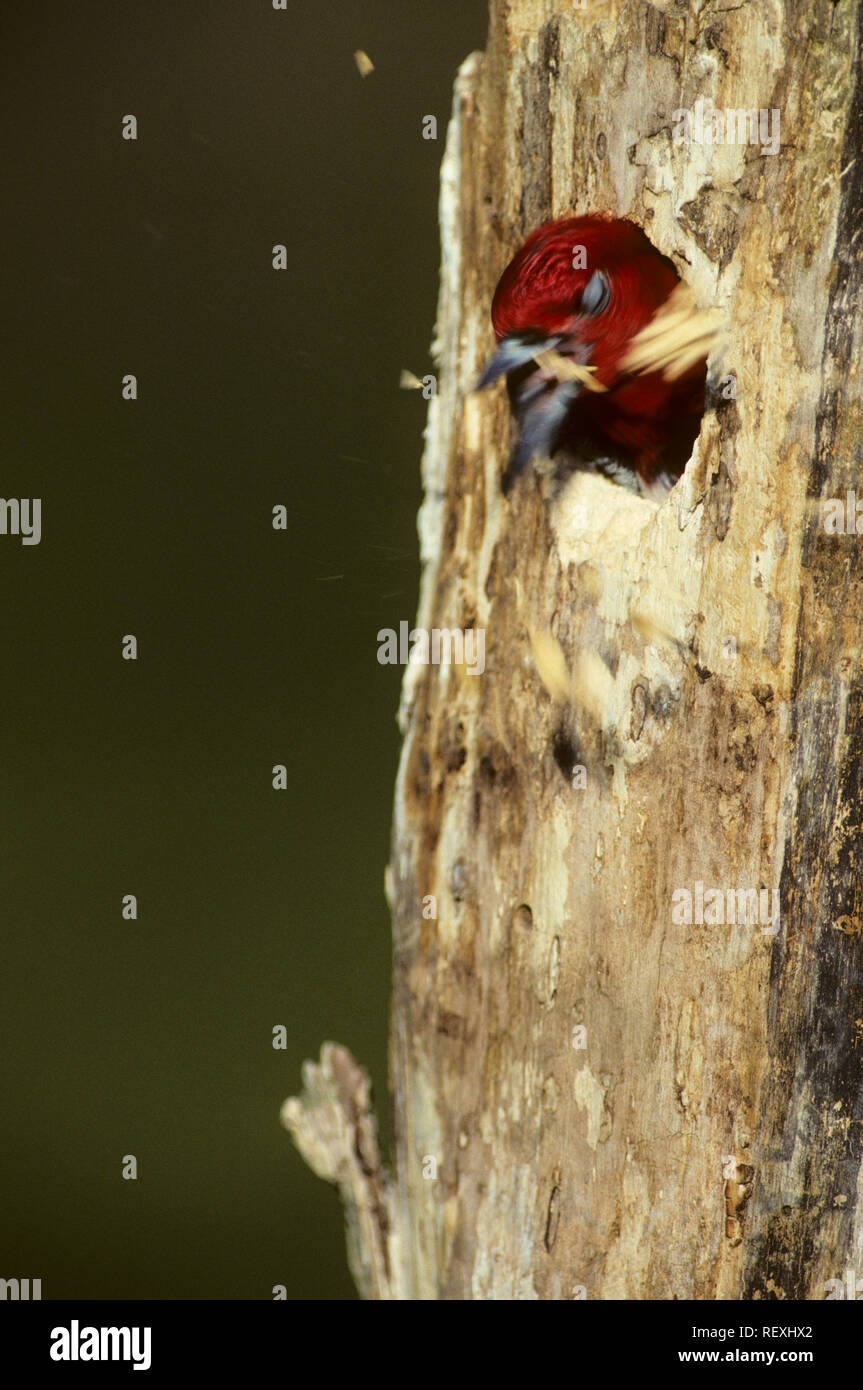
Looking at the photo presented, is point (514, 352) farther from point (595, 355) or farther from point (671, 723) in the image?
point (671, 723)

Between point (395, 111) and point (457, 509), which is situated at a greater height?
point (395, 111)

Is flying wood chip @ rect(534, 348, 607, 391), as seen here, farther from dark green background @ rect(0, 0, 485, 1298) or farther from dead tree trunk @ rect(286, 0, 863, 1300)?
dark green background @ rect(0, 0, 485, 1298)

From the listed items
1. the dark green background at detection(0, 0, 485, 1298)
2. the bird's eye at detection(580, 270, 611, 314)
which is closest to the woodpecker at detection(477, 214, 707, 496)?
the bird's eye at detection(580, 270, 611, 314)

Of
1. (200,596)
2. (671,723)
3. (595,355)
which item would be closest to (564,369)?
(595,355)

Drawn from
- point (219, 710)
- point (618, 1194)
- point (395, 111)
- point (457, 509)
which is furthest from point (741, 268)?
point (618, 1194)

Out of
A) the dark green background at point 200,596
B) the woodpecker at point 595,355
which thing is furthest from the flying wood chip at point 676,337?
the dark green background at point 200,596
